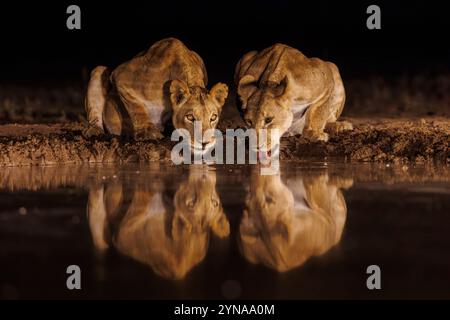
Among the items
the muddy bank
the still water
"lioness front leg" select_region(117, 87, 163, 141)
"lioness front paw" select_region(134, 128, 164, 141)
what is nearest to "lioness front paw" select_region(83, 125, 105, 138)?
the muddy bank

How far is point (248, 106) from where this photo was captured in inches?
487

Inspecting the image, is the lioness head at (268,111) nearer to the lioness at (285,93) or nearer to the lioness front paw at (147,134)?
the lioness at (285,93)

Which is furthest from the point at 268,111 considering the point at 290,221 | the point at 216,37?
the point at 216,37

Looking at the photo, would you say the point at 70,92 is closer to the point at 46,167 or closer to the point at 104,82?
the point at 104,82

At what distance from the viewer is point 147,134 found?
13.3 m

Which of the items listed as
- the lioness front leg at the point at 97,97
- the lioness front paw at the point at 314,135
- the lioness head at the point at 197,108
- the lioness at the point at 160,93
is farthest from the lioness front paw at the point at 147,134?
the lioness front paw at the point at 314,135

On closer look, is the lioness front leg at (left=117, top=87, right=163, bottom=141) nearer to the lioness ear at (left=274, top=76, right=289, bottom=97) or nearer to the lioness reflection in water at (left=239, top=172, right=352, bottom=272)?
the lioness ear at (left=274, top=76, right=289, bottom=97)

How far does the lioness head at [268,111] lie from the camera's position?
12055mm

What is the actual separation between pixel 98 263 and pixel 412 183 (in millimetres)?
→ 4638

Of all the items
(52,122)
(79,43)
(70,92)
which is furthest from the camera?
(79,43)

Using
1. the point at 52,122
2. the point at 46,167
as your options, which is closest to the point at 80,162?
the point at 46,167

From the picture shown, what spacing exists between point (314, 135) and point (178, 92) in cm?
237

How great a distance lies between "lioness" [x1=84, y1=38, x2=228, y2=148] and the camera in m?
12.3

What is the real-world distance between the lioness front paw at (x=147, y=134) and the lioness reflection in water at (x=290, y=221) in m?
3.87
